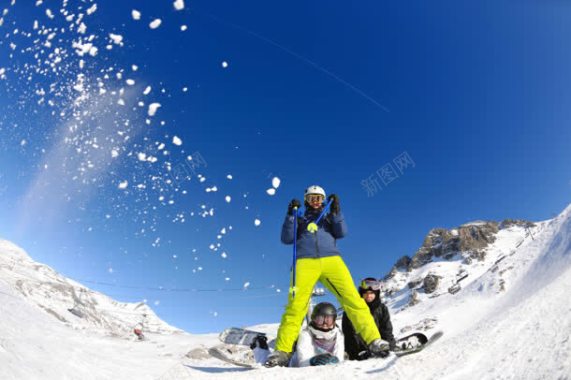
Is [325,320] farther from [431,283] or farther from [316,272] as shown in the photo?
[431,283]

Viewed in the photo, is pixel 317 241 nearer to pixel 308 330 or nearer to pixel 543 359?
pixel 308 330

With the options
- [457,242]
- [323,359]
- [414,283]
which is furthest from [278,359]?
[457,242]

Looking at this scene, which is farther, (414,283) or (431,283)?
(414,283)

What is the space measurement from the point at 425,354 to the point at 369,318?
945 mm

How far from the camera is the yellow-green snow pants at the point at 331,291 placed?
441cm

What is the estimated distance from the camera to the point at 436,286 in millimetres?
99812

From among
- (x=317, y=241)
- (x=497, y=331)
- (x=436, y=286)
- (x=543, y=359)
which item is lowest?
(x=543, y=359)

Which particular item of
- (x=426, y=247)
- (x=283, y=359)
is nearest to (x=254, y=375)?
(x=283, y=359)

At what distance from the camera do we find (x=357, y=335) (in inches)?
201

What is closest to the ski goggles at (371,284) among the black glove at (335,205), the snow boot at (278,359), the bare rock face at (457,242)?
the black glove at (335,205)

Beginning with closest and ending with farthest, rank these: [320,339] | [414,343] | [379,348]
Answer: [379,348], [414,343], [320,339]

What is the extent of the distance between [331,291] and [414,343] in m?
1.26

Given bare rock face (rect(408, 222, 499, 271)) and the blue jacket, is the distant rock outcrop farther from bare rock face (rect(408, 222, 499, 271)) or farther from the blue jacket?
the blue jacket

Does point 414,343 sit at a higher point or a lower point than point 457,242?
lower
